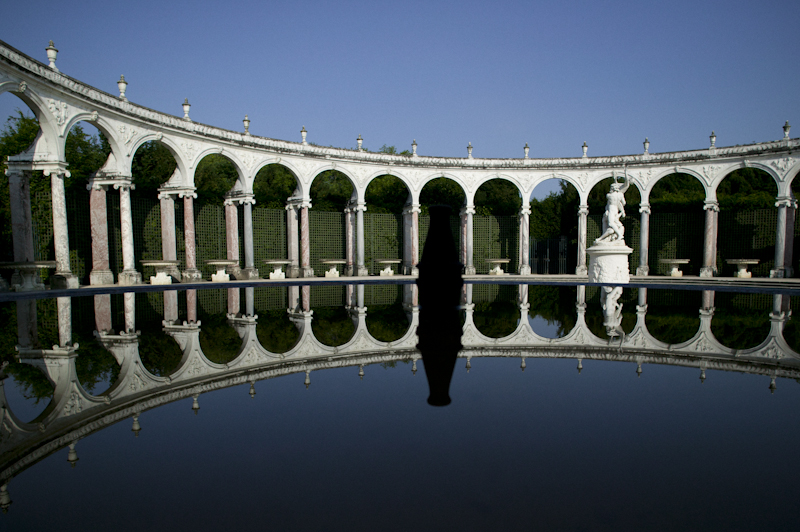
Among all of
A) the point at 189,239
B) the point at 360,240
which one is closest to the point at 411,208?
the point at 360,240

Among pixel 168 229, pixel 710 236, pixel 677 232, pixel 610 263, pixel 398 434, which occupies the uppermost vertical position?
pixel 168 229

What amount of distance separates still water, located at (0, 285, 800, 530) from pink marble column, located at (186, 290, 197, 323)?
201 cm

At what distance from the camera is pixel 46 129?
14.6 meters

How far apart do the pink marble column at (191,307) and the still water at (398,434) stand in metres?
2.01

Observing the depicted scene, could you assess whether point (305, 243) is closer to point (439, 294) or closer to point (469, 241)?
point (469, 241)

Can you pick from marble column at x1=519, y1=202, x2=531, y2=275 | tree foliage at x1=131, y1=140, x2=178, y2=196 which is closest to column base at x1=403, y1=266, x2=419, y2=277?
marble column at x1=519, y1=202, x2=531, y2=275

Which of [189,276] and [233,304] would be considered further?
[189,276]

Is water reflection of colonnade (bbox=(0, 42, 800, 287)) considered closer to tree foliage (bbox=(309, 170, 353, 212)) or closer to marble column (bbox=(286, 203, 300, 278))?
marble column (bbox=(286, 203, 300, 278))

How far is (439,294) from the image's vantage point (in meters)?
7.78

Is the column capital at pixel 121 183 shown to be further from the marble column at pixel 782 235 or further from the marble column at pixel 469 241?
the marble column at pixel 782 235

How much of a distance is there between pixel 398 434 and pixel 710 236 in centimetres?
2516

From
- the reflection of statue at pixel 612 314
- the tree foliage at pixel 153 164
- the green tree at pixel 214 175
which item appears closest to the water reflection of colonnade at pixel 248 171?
the tree foliage at pixel 153 164

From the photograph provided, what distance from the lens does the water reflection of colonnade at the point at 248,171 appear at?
14.7m

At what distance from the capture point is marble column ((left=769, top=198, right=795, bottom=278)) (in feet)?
71.8
